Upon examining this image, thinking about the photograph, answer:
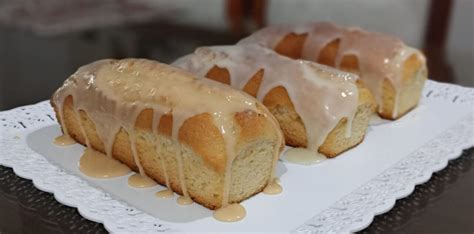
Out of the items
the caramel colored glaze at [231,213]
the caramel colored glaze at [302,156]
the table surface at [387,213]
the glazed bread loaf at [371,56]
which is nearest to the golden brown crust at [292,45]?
the glazed bread loaf at [371,56]

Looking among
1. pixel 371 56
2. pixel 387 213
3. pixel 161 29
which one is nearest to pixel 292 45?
pixel 371 56

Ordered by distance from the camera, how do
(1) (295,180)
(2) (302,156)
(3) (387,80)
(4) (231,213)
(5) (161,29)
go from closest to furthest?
(4) (231,213) → (1) (295,180) → (2) (302,156) → (3) (387,80) → (5) (161,29)

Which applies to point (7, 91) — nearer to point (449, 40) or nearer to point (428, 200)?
point (428, 200)

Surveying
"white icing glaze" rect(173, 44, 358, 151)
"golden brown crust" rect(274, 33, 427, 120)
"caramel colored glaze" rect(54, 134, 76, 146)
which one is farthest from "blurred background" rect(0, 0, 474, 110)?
"white icing glaze" rect(173, 44, 358, 151)

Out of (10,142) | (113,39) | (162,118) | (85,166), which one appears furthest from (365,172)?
(113,39)

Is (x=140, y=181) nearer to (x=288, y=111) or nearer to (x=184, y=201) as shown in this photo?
(x=184, y=201)

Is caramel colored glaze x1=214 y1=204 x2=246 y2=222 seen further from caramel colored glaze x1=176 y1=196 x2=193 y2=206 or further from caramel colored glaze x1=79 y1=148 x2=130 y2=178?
caramel colored glaze x1=79 y1=148 x2=130 y2=178
